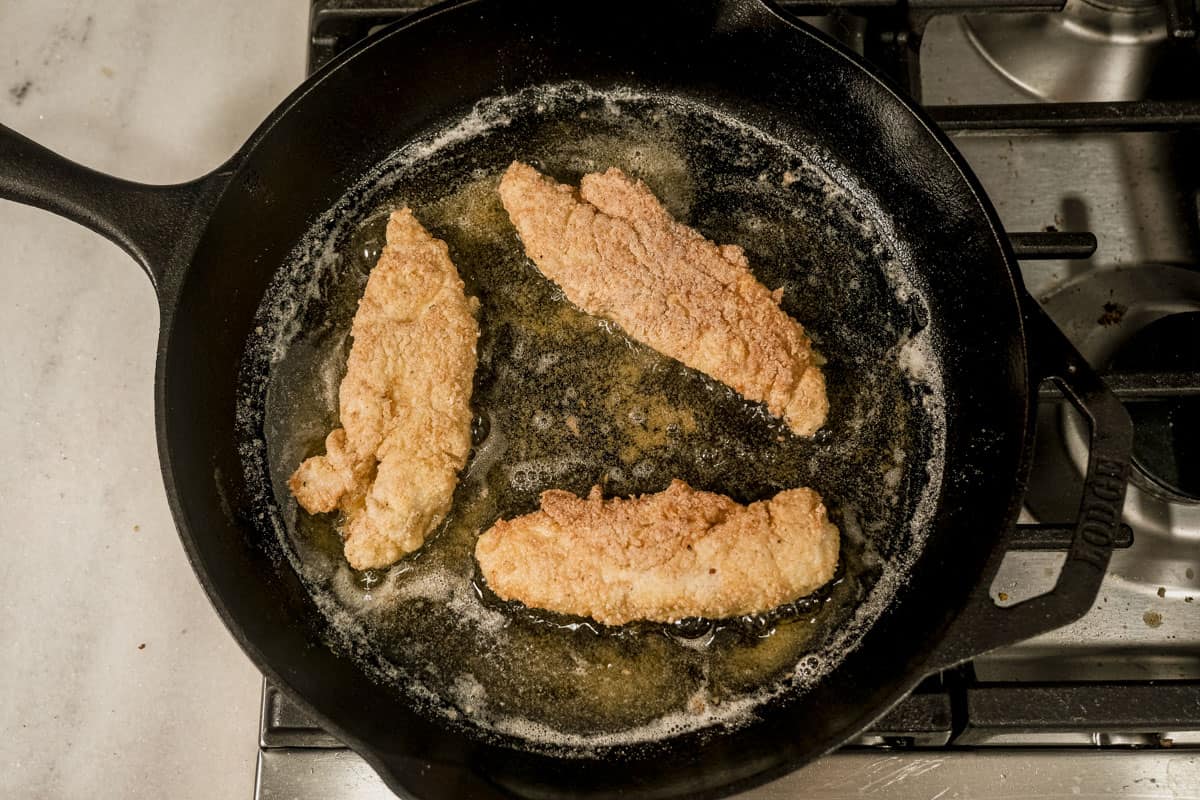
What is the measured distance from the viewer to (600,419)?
1.46m

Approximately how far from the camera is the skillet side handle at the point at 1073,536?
111 centimetres

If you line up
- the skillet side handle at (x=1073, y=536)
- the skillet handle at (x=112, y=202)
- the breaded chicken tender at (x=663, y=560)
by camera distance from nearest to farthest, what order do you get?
the skillet side handle at (x=1073, y=536)
the skillet handle at (x=112, y=202)
the breaded chicken tender at (x=663, y=560)

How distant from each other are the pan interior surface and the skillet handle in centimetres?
24

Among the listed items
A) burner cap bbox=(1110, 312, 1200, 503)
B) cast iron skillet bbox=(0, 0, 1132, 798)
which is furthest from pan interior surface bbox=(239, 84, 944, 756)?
burner cap bbox=(1110, 312, 1200, 503)

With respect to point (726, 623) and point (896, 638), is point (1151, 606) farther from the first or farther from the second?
point (726, 623)

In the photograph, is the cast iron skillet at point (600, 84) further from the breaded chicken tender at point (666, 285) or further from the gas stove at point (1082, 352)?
the breaded chicken tender at point (666, 285)

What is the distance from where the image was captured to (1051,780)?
124 centimetres

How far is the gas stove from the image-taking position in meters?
1.23

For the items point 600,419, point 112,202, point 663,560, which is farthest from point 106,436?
point 663,560

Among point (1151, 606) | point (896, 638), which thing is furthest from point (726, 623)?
point (1151, 606)

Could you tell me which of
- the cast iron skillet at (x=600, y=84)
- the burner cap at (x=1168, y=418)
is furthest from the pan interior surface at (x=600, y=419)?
the burner cap at (x=1168, y=418)

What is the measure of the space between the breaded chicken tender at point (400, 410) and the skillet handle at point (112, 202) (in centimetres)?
29

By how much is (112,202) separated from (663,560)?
932 mm

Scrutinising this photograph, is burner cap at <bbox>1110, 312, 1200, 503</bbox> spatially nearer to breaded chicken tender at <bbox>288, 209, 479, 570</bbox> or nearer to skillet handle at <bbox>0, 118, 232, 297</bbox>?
breaded chicken tender at <bbox>288, 209, 479, 570</bbox>
